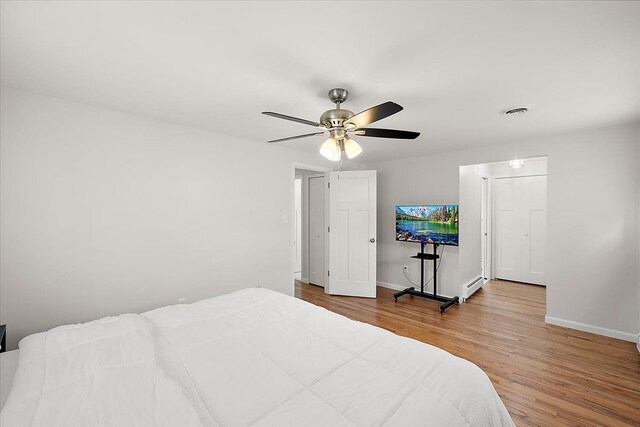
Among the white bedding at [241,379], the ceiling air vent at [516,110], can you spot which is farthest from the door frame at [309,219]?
the white bedding at [241,379]

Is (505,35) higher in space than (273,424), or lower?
higher

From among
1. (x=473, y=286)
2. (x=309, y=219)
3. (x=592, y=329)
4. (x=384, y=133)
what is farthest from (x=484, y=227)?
(x=384, y=133)

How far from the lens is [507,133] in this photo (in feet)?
10.9

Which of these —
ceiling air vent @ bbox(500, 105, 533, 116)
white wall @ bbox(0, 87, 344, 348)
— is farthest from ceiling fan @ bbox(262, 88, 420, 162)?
white wall @ bbox(0, 87, 344, 348)

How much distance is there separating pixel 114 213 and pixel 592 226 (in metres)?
5.19

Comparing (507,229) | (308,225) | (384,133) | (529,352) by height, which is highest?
(384,133)

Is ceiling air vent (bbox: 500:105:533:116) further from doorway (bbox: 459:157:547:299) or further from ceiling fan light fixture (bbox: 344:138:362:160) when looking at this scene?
doorway (bbox: 459:157:547:299)

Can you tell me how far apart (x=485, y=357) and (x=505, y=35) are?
271 cm

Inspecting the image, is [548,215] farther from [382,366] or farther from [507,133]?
[382,366]

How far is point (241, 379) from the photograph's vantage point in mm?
1239

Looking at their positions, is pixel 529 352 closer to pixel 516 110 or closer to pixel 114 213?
pixel 516 110

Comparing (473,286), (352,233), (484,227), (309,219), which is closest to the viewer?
(352,233)

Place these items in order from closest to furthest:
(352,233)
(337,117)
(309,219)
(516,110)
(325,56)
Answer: (325,56) → (337,117) → (516,110) → (352,233) → (309,219)

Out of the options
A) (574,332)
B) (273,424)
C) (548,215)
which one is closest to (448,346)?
(574,332)
